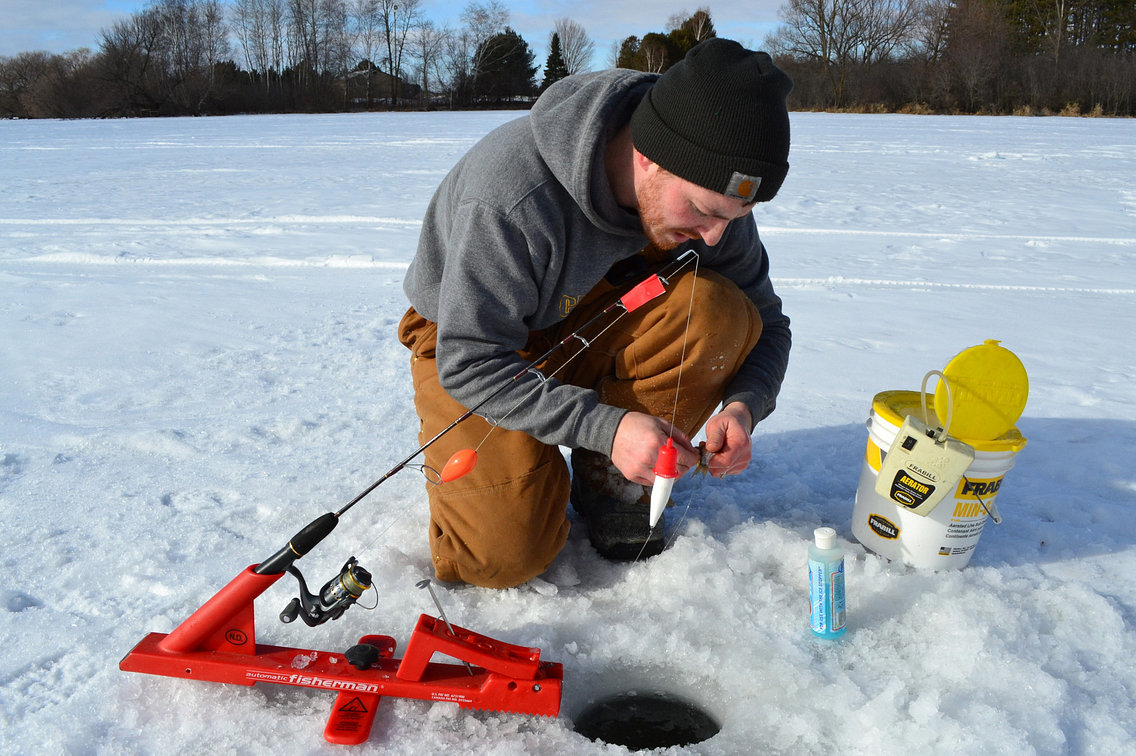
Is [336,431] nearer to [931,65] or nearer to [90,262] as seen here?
[90,262]

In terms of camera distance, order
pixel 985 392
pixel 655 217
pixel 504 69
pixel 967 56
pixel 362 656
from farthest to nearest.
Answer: pixel 504 69
pixel 967 56
pixel 985 392
pixel 655 217
pixel 362 656

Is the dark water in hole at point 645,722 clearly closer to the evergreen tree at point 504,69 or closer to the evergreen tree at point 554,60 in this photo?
the evergreen tree at point 504,69

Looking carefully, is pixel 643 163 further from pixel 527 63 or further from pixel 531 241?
pixel 527 63

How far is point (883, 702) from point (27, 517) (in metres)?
2.24

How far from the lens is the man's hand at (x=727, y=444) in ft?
5.91

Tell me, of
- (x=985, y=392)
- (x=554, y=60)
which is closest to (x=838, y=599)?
(x=985, y=392)

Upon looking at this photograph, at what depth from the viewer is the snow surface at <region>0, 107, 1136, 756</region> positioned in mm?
1529

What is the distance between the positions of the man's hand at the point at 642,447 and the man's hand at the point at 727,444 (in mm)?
94

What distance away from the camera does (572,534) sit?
2.24 m

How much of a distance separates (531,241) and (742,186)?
48cm

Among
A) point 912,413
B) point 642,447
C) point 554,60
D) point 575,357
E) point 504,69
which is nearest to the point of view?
point 642,447

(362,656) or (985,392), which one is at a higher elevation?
(985,392)

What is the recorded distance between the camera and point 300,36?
1454 inches

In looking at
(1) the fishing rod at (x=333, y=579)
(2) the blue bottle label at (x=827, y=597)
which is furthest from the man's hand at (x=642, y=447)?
(2) the blue bottle label at (x=827, y=597)
